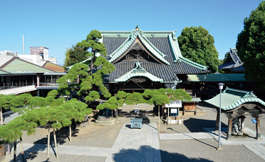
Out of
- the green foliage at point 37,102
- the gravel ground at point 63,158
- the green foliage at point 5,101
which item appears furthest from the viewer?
the green foliage at point 5,101

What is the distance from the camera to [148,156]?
11.8m

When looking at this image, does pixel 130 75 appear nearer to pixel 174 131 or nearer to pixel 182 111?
pixel 174 131

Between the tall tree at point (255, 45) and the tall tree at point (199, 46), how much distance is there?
12.2 m

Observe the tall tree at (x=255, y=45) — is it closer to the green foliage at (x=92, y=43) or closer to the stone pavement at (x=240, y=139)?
the stone pavement at (x=240, y=139)

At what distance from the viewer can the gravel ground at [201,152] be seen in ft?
37.4

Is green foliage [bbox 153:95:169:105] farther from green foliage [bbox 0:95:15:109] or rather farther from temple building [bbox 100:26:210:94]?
green foliage [bbox 0:95:15:109]

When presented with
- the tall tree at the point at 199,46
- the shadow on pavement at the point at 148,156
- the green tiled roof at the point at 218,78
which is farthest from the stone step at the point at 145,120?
the tall tree at the point at 199,46

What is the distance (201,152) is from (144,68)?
12351mm

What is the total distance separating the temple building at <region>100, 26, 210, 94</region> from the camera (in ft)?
62.0

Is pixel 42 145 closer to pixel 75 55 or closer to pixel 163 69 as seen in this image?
pixel 163 69

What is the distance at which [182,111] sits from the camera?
77.2ft

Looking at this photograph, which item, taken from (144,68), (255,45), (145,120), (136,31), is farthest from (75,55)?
(255,45)

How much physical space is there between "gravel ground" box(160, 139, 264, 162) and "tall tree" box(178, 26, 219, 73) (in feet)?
81.0

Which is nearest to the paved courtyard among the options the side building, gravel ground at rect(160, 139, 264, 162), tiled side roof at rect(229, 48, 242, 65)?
gravel ground at rect(160, 139, 264, 162)
